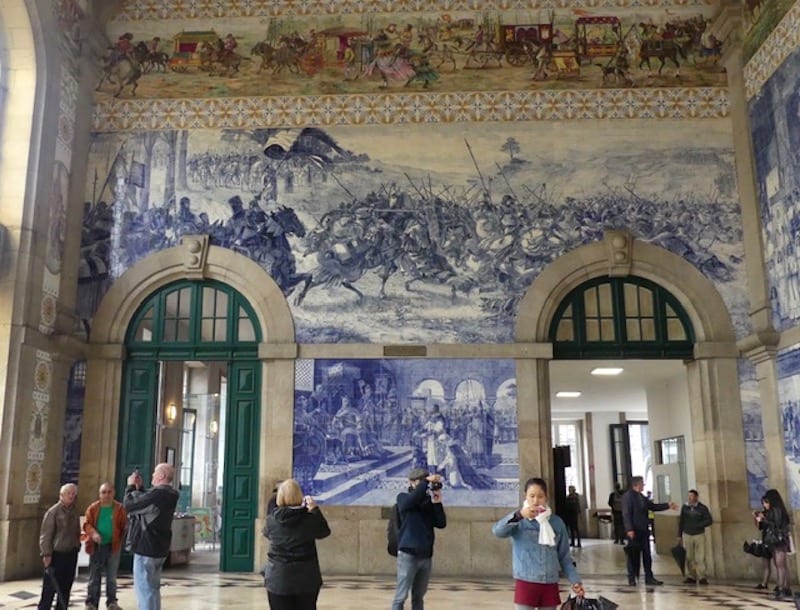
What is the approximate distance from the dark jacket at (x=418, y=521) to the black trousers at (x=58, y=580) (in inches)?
133

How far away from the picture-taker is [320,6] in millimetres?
13703

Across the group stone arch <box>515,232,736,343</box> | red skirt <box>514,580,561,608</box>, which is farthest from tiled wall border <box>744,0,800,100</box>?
red skirt <box>514,580,561,608</box>

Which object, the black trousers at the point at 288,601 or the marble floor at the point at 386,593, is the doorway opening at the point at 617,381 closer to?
the marble floor at the point at 386,593

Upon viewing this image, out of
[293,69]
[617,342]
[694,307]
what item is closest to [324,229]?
[293,69]

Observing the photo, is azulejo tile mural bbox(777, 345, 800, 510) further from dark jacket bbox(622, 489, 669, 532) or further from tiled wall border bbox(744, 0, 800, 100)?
tiled wall border bbox(744, 0, 800, 100)

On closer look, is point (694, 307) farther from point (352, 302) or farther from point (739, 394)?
point (352, 302)

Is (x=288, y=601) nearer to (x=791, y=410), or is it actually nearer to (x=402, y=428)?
(x=402, y=428)

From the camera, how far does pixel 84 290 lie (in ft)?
42.2

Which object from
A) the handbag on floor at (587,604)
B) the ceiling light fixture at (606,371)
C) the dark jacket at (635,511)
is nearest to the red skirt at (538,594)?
the handbag on floor at (587,604)

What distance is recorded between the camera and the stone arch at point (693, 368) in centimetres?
1177

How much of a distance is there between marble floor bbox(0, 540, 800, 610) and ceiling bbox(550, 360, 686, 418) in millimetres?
4324

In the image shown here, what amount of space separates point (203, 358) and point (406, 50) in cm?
605

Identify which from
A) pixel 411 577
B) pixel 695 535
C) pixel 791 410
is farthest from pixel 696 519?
pixel 411 577

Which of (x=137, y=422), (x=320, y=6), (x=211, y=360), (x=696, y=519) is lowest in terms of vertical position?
(x=696, y=519)
